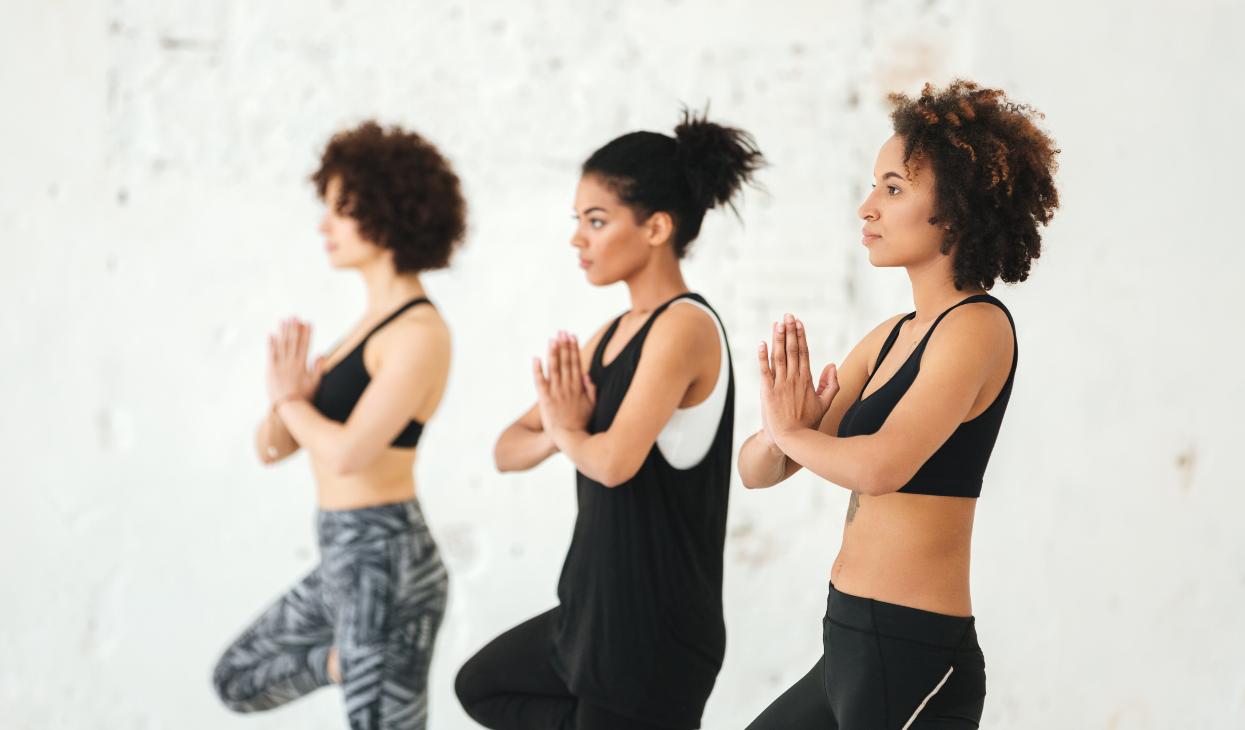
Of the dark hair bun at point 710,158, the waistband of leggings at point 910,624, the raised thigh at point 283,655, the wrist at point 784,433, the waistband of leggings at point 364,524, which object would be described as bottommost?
the raised thigh at point 283,655

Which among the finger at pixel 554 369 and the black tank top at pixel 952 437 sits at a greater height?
the finger at pixel 554 369

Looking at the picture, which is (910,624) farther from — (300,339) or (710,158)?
(300,339)

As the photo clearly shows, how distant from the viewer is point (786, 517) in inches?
161

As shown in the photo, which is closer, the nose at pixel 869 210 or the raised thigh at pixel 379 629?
the nose at pixel 869 210

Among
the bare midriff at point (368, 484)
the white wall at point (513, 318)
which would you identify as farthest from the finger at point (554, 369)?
the white wall at point (513, 318)

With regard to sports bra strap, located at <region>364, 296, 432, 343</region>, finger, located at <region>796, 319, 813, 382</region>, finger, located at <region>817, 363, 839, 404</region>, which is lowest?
finger, located at <region>817, 363, 839, 404</region>

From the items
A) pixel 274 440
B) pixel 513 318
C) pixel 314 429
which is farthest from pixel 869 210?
pixel 513 318

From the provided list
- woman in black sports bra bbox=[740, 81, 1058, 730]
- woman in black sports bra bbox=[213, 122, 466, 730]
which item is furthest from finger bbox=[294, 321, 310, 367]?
woman in black sports bra bbox=[740, 81, 1058, 730]

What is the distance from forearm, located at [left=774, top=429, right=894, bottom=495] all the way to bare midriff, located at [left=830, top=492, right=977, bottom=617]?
0.40ft

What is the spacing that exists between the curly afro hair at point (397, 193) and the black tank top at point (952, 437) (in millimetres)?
1509

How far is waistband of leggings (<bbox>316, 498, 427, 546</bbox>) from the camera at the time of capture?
2949mm

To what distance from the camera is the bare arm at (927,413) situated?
1.82m

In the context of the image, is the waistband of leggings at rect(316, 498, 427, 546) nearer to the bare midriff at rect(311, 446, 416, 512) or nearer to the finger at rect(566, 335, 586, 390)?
the bare midriff at rect(311, 446, 416, 512)

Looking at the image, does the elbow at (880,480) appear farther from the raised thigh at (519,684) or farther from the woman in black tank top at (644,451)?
the raised thigh at (519,684)
